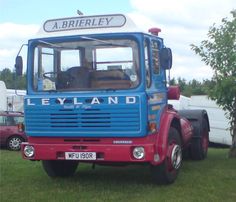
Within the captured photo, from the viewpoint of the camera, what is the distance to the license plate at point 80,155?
8031 millimetres

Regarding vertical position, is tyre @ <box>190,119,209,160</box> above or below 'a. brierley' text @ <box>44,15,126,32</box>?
below

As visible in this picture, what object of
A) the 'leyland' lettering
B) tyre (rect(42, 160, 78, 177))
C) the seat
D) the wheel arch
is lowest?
tyre (rect(42, 160, 78, 177))

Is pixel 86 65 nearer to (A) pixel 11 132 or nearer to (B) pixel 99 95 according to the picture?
(B) pixel 99 95

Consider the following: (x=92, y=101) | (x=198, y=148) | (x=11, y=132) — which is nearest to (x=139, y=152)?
(x=92, y=101)

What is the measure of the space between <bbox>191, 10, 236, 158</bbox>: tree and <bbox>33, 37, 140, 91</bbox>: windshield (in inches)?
162

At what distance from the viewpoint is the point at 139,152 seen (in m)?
7.82

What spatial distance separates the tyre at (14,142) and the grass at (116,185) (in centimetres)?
744

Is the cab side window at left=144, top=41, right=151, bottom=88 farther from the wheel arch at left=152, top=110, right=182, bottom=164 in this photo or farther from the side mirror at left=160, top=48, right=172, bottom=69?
the wheel arch at left=152, top=110, right=182, bottom=164

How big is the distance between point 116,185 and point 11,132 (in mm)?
10697

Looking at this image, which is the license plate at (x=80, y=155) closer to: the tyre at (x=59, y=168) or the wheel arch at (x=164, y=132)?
the wheel arch at (x=164, y=132)

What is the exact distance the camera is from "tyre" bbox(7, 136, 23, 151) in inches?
728

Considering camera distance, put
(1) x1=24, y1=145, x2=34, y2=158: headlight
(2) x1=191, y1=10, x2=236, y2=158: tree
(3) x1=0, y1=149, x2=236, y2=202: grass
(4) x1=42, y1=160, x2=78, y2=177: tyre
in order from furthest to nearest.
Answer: (2) x1=191, y1=10, x2=236, y2=158: tree, (4) x1=42, y1=160, x2=78, y2=177: tyre, (1) x1=24, y1=145, x2=34, y2=158: headlight, (3) x1=0, y1=149, x2=236, y2=202: grass

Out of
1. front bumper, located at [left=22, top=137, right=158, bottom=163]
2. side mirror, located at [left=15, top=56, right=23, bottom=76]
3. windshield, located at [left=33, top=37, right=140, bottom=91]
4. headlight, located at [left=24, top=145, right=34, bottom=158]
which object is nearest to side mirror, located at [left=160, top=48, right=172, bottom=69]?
windshield, located at [left=33, top=37, right=140, bottom=91]

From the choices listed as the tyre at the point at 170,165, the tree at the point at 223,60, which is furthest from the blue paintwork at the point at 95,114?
the tree at the point at 223,60
